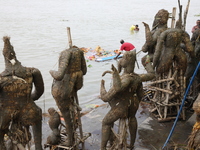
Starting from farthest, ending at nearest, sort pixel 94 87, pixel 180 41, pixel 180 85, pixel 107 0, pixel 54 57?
pixel 107 0 < pixel 54 57 < pixel 94 87 < pixel 180 85 < pixel 180 41

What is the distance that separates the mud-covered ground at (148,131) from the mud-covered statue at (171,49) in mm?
1430

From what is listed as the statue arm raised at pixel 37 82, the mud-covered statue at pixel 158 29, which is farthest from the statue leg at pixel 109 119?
the mud-covered statue at pixel 158 29

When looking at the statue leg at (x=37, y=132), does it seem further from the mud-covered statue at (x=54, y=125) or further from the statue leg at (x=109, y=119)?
the statue leg at (x=109, y=119)

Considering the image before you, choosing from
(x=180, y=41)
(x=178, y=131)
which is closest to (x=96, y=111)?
(x=178, y=131)

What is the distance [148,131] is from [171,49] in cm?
215

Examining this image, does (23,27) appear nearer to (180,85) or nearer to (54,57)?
(54,57)

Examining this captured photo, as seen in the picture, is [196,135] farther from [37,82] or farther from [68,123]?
[37,82]

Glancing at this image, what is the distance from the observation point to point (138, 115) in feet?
23.7

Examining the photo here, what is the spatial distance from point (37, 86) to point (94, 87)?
6.72 metres

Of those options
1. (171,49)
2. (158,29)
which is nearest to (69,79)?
(171,49)

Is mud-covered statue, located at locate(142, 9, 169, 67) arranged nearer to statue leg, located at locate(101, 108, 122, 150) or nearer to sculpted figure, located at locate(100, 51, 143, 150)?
sculpted figure, located at locate(100, 51, 143, 150)

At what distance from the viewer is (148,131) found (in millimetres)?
6195

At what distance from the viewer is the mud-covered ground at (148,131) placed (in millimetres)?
5629

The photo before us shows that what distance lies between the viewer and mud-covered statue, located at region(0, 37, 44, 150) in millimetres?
3914
